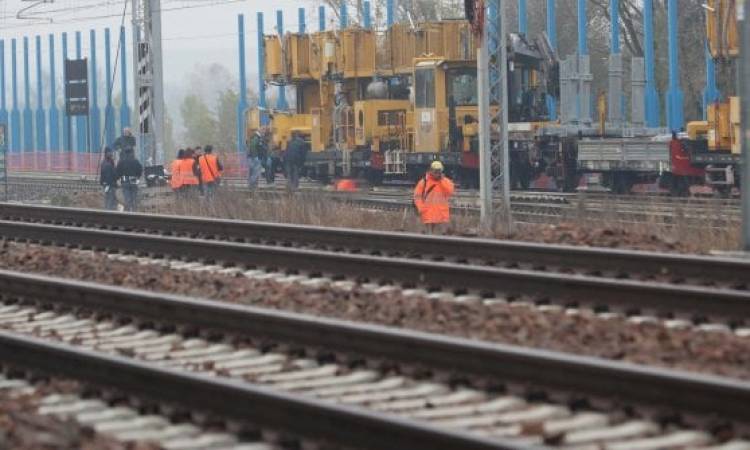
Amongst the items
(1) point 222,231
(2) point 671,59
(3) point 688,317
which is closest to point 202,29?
(2) point 671,59

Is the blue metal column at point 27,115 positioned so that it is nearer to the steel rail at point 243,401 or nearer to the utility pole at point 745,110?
the utility pole at point 745,110

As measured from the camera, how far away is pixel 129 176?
30250mm

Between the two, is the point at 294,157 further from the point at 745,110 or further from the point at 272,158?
the point at 745,110

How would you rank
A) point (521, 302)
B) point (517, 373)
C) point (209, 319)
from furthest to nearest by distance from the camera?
1. point (521, 302)
2. point (209, 319)
3. point (517, 373)

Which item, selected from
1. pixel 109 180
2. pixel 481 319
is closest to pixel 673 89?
pixel 109 180

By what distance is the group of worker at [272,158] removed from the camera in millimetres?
40906

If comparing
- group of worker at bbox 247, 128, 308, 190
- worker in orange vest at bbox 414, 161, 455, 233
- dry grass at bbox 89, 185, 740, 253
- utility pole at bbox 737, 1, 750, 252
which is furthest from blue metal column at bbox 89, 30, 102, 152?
utility pole at bbox 737, 1, 750, 252

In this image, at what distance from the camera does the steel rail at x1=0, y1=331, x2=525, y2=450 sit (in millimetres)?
6852

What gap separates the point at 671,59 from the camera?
157 ft

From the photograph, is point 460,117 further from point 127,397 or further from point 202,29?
point 202,29

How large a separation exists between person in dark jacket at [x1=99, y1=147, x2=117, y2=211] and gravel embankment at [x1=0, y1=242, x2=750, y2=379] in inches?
564

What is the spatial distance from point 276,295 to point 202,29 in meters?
129

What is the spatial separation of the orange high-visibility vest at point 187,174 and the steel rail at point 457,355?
59.6ft

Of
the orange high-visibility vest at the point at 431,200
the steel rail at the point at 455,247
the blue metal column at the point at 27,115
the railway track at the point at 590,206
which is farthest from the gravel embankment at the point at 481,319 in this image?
the blue metal column at the point at 27,115
